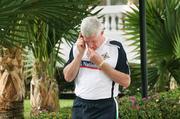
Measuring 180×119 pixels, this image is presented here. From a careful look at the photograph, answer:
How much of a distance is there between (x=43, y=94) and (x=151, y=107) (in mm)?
1297

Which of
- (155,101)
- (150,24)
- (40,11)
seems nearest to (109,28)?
(150,24)

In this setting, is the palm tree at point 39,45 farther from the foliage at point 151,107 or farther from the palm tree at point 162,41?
the palm tree at point 162,41

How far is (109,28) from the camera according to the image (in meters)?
15.1

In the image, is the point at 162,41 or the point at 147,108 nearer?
the point at 147,108

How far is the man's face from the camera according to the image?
392cm

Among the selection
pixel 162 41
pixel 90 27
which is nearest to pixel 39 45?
pixel 162 41

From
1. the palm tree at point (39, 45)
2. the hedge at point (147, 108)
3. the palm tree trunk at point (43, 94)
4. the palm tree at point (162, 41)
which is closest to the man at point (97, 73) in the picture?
the palm tree at point (39, 45)

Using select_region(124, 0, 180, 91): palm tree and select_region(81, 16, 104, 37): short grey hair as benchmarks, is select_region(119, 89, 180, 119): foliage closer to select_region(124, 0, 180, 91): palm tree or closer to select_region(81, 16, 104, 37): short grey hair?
select_region(124, 0, 180, 91): palm tree

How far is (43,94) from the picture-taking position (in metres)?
6.68

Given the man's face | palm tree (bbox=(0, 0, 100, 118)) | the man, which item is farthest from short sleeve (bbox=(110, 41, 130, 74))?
palm tree (bbox=(0, 0, 100, 118))

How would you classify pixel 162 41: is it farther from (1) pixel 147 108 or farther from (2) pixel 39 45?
(2) pixel 39 45

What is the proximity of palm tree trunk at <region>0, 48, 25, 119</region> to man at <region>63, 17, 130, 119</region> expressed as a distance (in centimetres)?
217

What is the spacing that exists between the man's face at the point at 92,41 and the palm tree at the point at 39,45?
0.79 meters

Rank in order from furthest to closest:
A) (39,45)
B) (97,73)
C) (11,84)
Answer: (39,45)
(11,84)
(97,73)
